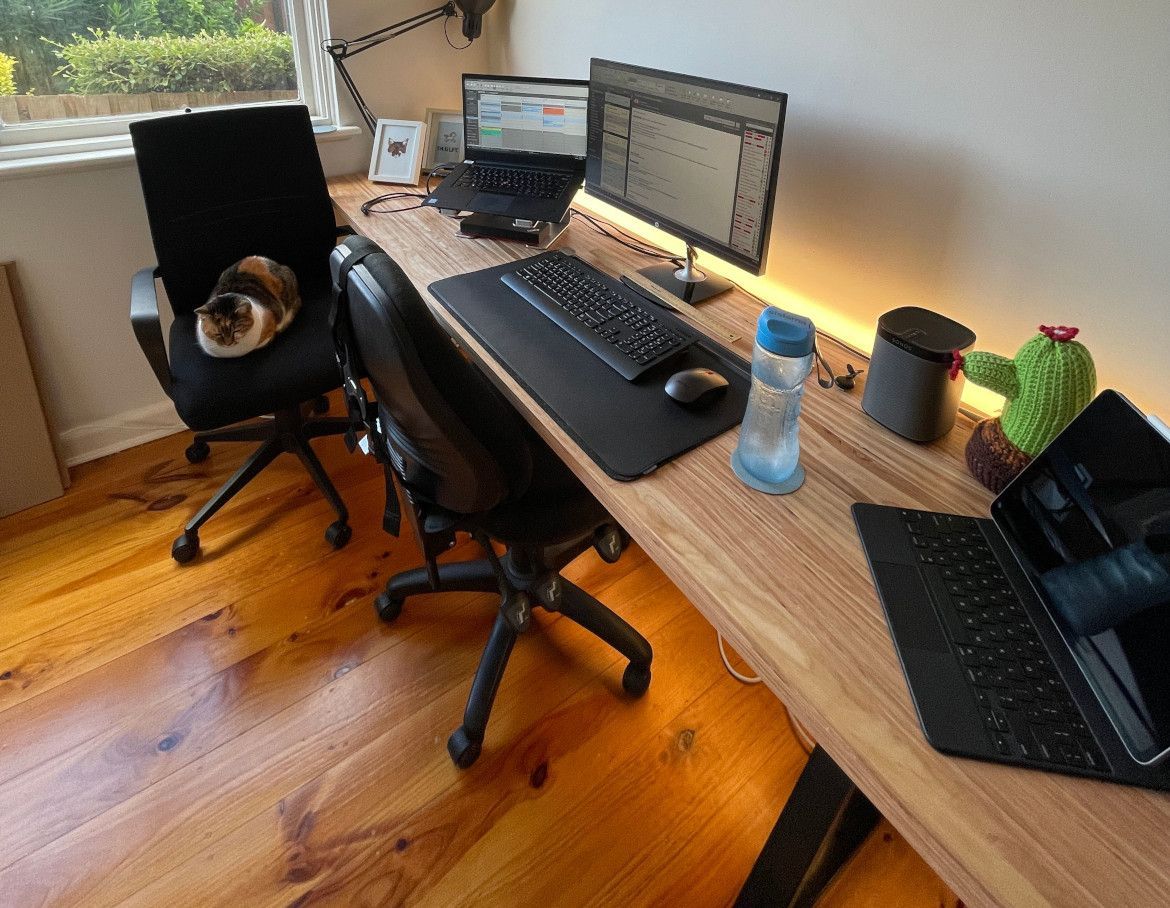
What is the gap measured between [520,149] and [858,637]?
4.94ft

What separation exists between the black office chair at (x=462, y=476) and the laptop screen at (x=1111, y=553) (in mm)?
697

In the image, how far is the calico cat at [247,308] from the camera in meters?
1.61

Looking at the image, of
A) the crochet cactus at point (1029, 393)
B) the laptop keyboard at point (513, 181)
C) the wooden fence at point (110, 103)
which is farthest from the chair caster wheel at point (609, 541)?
the wooden fence at point (110, 103)

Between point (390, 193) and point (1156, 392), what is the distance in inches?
70.5

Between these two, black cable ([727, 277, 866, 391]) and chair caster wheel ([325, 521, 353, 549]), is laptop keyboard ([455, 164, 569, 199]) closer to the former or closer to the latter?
black cable ([727, 277, 866, 391])

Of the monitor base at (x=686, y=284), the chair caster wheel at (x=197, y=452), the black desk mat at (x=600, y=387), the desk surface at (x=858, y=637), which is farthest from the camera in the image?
the chair caster wheel at (x=197, y=452)

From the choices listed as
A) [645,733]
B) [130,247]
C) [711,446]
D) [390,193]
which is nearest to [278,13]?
[390,193]

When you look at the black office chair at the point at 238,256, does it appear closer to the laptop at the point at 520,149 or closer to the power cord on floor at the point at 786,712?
the laptop at the point at 520,149

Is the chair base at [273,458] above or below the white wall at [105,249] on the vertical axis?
below

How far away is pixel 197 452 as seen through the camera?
2100mm

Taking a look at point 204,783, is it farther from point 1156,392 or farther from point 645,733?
point 1156,392

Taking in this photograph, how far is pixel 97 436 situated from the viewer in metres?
2.09

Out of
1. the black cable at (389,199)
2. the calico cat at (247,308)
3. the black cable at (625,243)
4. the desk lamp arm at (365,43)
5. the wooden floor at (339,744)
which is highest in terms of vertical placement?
the desk lamp arm at (365,43)

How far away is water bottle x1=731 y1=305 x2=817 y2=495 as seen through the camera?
0.85m
